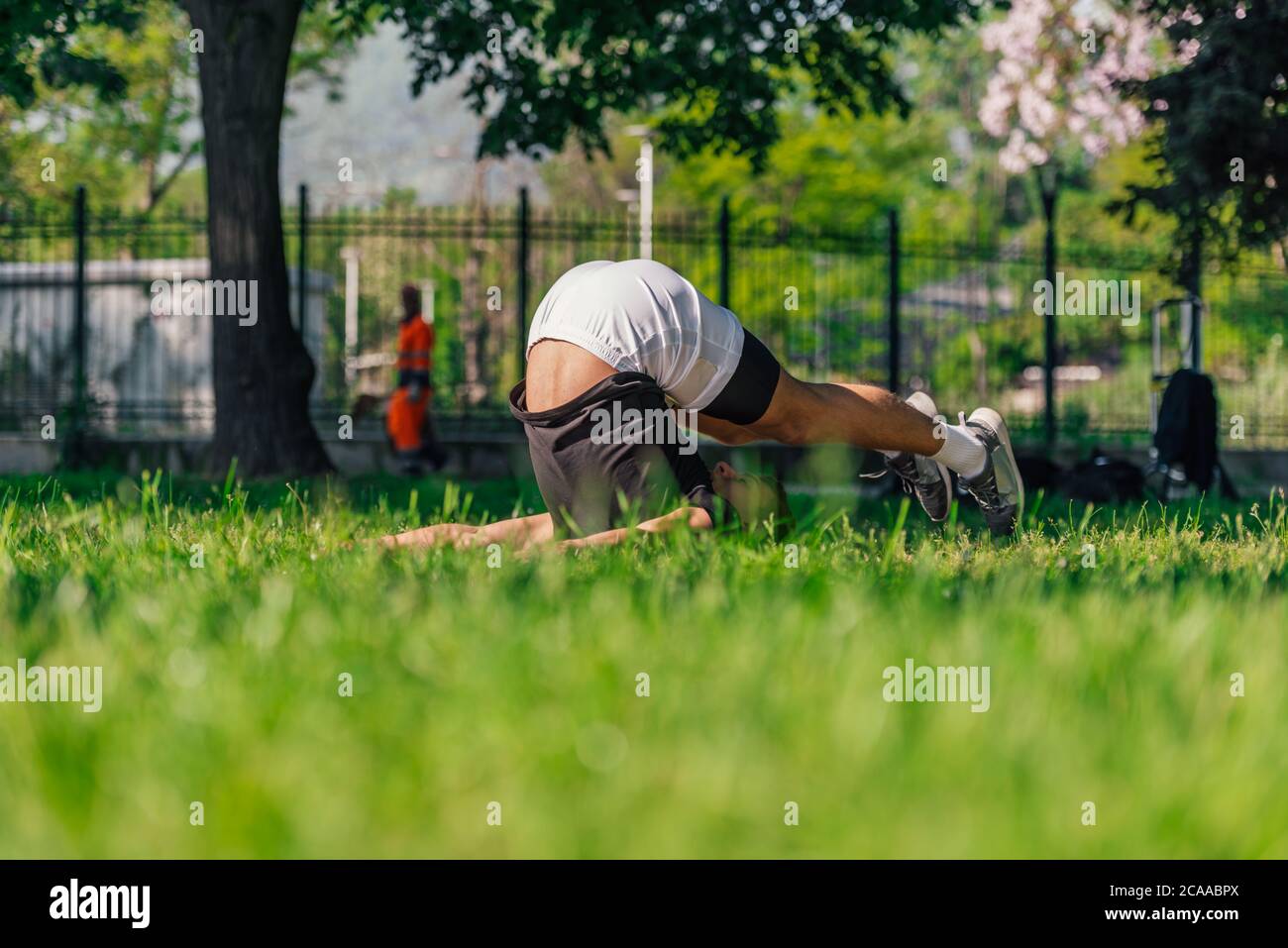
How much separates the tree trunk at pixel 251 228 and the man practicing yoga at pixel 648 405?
675cm

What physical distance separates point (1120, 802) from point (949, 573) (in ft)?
7.54

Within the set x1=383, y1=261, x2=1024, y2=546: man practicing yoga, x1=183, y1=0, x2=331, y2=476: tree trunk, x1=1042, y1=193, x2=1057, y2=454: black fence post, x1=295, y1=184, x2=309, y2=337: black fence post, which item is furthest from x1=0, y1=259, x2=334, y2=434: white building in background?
x1=383, y1=261, x2=1024, y2=546: man practicing yoga

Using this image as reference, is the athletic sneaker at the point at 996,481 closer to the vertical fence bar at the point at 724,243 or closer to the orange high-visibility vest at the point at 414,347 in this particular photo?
the vertical fence bar at the point at 724,243

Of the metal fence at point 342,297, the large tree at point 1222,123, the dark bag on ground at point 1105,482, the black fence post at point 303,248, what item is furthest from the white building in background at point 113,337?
the large tree at point 1222,123

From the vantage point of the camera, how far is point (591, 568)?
4.08 meters

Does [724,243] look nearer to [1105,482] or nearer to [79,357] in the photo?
[1105,482]

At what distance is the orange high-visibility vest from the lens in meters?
14.6

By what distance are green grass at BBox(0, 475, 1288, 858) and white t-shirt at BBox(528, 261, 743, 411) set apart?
4.44ft

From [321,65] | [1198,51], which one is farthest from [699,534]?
[321,65]

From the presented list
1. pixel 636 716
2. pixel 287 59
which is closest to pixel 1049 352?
pixel 287 59

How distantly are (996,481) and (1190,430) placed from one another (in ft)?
17.5

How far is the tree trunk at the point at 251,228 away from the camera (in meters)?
11.6

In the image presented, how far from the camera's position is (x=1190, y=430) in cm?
1072
